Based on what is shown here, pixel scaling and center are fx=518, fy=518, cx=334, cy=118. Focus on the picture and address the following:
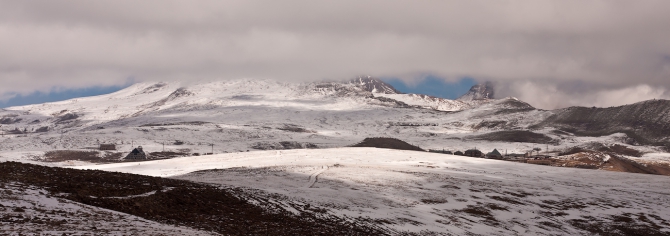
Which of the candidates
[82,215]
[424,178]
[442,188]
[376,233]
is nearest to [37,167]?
[82,215]

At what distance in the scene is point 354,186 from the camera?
5653 centimetres

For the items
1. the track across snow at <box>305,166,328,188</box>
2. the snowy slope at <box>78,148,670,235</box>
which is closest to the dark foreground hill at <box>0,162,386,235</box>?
the snowy slope at <box>78,148,670,235</box>

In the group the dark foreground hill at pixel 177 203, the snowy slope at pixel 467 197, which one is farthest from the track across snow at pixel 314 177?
the dark foreground hill at pixel 177 203

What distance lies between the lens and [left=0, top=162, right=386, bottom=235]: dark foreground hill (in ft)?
97.6

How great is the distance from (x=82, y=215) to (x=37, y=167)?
13412 mm

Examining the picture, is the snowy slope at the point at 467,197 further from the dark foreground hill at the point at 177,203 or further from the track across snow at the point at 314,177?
the dark foreground hill at the point at 177,203

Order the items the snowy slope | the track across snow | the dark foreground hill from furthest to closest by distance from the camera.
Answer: the track across snow, the snowy slope, the dark foreground hill

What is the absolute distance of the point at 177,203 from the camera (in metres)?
33.3

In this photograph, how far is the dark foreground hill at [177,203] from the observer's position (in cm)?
2973

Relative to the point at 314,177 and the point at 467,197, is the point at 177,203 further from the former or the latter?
the point at 467,197

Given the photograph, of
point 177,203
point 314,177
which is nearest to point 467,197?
point 314,177

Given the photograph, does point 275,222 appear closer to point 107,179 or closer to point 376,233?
point 376,233

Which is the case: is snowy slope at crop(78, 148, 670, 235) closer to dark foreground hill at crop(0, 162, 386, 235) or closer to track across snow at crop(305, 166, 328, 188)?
track across snow at crop(305, 166, 328, 188)

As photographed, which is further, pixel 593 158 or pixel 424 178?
pixel 593 158
